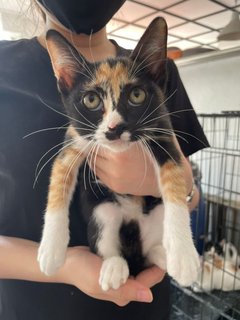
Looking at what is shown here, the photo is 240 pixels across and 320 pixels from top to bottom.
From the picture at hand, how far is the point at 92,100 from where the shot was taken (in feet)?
2.22

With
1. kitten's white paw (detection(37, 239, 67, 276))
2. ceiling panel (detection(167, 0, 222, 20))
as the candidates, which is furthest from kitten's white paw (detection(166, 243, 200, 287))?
ceiling panel (detection(167, 0, 222, 20))

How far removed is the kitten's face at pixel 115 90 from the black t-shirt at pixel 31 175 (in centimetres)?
8

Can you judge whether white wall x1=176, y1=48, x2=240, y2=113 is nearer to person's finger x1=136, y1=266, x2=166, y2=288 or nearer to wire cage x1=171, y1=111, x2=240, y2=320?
wire cage x1=171, y1=111, x2=240, y2=320

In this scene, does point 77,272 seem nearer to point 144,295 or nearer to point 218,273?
point 144,295

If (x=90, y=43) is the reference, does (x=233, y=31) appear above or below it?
above

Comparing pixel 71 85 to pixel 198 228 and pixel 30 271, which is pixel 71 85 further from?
pixel 198 228

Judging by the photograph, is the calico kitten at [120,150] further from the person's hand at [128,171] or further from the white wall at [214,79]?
the white wall at [214,79]

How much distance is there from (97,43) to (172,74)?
0.80 ft

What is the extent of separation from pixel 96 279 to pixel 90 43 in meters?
0.65

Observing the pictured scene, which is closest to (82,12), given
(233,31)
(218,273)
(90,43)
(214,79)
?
(90,43)

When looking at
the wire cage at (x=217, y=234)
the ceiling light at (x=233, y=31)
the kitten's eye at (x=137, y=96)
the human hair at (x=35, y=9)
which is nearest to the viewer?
the kitten's eye at (x=137, y=96)

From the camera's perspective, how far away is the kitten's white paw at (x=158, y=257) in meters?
0.71

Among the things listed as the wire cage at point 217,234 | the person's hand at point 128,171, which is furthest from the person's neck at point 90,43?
the wire cage at point 217,234

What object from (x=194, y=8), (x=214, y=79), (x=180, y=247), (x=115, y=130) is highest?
(x=194, y=8)
